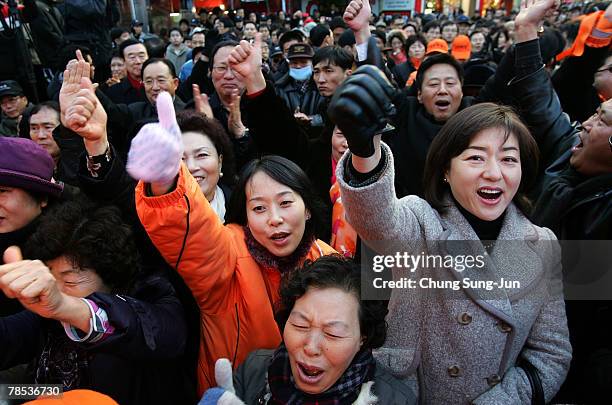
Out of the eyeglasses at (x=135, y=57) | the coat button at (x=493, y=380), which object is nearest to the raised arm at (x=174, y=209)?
the coat button at (x=493, y=380)

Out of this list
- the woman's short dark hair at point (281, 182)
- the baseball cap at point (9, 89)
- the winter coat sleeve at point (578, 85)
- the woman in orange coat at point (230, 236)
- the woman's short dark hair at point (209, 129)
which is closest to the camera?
the woman in orange coat at point (230, 236)

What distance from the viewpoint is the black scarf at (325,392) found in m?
1.37

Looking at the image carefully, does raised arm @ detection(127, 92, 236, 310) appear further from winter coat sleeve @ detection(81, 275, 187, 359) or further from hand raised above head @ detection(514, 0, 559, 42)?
hand raised above head @ detection(514, 0, 559, 42)

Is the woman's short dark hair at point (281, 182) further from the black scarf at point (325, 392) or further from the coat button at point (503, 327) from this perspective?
the coat button at point (503, 327)

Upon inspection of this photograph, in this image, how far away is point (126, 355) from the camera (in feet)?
4.41

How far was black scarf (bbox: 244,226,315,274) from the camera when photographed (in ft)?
5.52

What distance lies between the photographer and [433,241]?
1.41 metres

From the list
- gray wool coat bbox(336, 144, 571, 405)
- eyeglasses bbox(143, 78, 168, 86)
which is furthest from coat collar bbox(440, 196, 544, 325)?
eyeglasses bbox(143, 78, 168, 86)

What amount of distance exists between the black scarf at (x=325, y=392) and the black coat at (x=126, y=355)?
0.35 m

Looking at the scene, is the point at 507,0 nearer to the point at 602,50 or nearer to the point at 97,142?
the point at 602,50

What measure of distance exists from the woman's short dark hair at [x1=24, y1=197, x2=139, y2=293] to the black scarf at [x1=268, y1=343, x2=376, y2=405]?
626 mm

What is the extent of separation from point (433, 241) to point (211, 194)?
114cm

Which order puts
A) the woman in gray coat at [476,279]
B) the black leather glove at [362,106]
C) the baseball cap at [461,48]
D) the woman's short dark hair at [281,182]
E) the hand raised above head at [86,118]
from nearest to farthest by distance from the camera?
the black leather glove at [362,106] < the woman in gray coat at [476,279] < the hand raised above head at [86,118] < the woman's short dark hair at [281,182] < the baseball cap at [461,48]

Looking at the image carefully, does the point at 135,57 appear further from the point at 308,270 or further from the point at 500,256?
the point at 500,256
